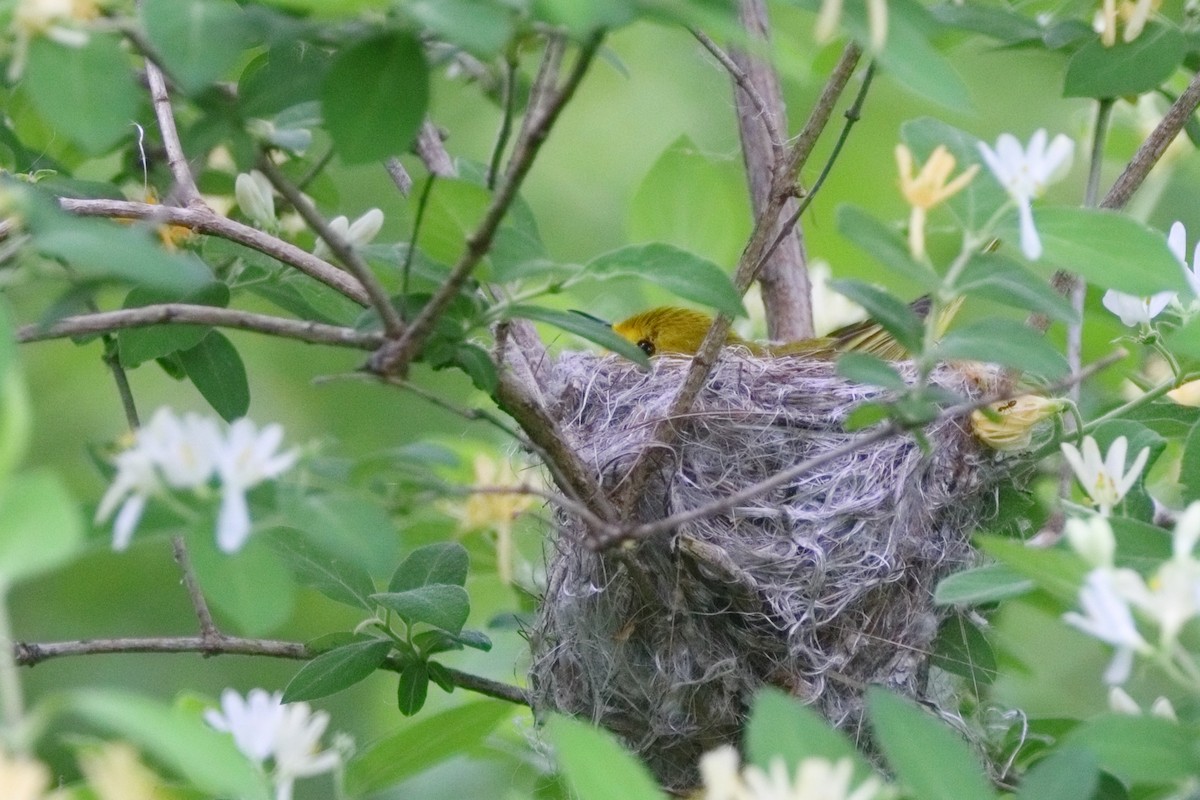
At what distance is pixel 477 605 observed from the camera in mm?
3504

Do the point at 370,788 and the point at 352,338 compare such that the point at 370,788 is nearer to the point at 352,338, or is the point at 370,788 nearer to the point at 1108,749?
the point at 352,338

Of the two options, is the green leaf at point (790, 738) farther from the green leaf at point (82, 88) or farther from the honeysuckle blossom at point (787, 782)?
the green leaf at point (82, 88)

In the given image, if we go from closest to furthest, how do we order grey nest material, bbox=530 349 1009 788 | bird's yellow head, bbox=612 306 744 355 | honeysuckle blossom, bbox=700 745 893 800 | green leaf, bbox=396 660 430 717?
honeysuckle blossom, bbox=700 745 893 800, green leaf, bbox=396 660 430 717, grey nest material, bbox=530 349 1009 788, bird's yellow head, bbox=612 306 744 355

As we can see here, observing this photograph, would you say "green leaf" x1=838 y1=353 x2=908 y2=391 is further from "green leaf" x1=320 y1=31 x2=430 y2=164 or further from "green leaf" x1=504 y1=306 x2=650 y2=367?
"green leaf" x1=320 y1=31 x2=430 y2=164

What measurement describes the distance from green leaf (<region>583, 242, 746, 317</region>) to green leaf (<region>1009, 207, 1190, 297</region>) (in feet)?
1.12

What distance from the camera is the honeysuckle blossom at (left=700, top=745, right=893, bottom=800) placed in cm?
110

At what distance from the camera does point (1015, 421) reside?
7.82ft

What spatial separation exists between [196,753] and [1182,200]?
17.0ft

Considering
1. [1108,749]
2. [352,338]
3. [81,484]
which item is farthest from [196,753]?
[81,484]

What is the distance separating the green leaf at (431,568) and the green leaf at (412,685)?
145mm

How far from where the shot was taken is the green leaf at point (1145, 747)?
50.1 inches

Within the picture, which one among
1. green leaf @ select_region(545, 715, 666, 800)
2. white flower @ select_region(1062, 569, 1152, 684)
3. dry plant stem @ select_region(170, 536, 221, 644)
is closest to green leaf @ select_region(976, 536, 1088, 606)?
white flower @ select_region(1062, 569, 1152, 684)

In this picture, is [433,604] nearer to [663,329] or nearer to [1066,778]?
[1066,778]

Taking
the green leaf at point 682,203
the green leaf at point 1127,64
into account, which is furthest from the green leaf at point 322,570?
the green leaf at point 1127,64
